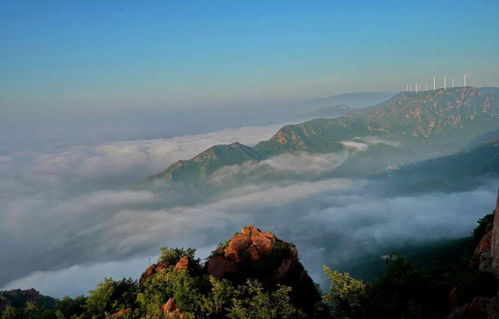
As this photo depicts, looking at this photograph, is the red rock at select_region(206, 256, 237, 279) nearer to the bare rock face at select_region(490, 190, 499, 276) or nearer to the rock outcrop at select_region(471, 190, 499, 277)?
the rock outcrop at select_region(471, 190, 499, 277)

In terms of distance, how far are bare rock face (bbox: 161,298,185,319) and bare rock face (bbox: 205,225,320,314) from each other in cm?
1256

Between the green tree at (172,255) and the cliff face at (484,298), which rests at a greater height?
the cliff face at (484,298)

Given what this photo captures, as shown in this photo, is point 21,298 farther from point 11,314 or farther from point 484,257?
point 484,257

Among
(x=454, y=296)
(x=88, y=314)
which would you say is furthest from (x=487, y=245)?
(x=88, y=314)

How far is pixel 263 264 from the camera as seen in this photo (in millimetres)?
60688

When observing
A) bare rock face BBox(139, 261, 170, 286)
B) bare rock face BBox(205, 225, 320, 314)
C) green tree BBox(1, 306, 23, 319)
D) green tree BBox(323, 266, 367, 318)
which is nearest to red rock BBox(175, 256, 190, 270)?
bare rock face BBox(139, 261, 170, 286)

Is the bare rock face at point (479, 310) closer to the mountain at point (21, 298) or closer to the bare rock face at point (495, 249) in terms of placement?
the bare rock face at point (495, 249)

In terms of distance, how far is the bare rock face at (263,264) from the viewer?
193 ft

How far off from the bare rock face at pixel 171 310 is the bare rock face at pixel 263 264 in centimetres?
1256

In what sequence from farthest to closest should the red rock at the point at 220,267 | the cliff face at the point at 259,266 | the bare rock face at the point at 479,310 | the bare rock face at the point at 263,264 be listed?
the bare rock face at the point at 263,264
the red rock at the point at 220,267
the cliff face at the point at 259,266
the bare rock face at the point at 479,310

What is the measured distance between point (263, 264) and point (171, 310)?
21372 millimetres

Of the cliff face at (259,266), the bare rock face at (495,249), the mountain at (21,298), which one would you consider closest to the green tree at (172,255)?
the cliff face at (259,266)

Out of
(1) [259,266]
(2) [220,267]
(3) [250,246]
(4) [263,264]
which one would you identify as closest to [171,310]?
(2) [220,267]

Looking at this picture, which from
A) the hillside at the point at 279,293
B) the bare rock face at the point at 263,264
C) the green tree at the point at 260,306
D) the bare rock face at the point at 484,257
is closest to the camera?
the hillside at the point at 279,293
